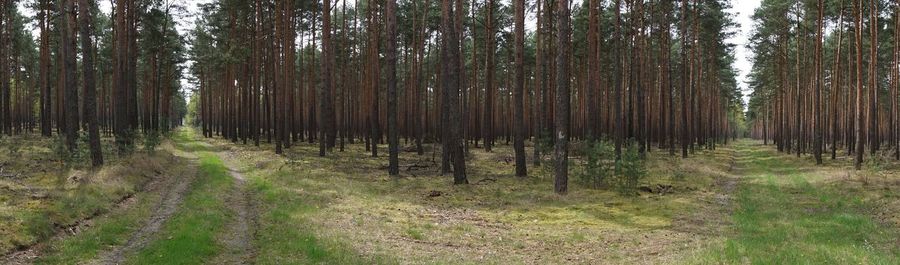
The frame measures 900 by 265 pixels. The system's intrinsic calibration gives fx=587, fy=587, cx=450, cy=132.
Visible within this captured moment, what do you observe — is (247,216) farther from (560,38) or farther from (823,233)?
(823,233)

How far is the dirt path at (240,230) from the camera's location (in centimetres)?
865

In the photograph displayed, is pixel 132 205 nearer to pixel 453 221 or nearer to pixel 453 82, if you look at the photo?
pixel 453 221

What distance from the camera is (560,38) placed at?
15.0m

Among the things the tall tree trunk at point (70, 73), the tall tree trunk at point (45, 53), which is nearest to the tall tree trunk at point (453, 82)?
the tall tree trunk at point (70, 73)

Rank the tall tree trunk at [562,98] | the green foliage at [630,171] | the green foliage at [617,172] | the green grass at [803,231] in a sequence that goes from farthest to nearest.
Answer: the green foliage at [617,172]
the green foliage at [630,171]
the tall tree trunk at [562,98]
the green grass at [803,231]

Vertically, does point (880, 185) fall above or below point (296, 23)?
below

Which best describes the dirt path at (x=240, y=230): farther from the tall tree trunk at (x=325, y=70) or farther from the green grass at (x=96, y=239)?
the tall tree trunk at (x=325, y=70)

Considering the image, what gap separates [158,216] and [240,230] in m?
2.16

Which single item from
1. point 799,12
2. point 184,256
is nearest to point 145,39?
point 184,256

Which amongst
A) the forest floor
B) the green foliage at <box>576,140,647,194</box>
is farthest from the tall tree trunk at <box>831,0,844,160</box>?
the green foliage at <box>576,140,647,194</box>

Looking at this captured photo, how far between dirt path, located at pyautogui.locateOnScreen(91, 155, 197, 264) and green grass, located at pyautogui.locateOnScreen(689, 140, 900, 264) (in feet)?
27.3

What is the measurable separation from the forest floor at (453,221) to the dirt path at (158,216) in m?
0.04

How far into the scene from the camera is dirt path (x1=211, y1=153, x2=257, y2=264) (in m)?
8.65

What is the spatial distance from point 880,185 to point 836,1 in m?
13.6
